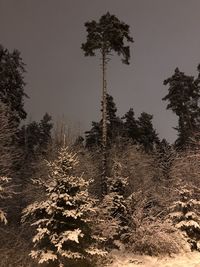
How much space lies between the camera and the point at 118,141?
42719mm

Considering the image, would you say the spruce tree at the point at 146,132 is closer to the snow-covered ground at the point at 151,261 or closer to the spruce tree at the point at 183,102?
the spruce tree at the point at 183,102

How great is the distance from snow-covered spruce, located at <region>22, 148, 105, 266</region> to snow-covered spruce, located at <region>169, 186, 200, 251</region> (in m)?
5.62

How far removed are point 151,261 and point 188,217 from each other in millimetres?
3861

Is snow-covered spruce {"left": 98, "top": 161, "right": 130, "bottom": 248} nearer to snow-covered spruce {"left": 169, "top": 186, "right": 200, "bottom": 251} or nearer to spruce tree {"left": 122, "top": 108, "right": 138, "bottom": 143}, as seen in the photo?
snow-covered spruce {"left": 169, "top": 186, "right": 200, "bottom": 251}

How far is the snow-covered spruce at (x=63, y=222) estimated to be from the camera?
45.4 feet

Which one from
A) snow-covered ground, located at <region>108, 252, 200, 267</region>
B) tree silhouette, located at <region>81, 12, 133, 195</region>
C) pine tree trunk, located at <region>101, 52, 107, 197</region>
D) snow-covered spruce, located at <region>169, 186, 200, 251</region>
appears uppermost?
tree silhouette, located at <region>81, 12, 133, 195</region>

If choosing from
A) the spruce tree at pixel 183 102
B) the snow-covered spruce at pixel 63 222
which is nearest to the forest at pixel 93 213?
the snow-covered spruce at pixel 63 222

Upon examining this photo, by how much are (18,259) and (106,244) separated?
387 cm

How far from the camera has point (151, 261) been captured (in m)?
16.3

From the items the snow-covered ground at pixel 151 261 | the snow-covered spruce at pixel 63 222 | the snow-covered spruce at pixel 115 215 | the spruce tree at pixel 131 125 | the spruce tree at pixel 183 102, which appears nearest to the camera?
the snow-covered spruce at pixel 63 222

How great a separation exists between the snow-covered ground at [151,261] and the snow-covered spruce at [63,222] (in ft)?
5.10

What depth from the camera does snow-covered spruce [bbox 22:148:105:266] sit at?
1384cm

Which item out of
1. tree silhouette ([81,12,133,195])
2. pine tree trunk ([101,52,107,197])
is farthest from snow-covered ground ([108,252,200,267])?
tree silhouette ([81,12,133,195])

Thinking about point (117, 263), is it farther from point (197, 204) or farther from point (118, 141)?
point (118, 141)
